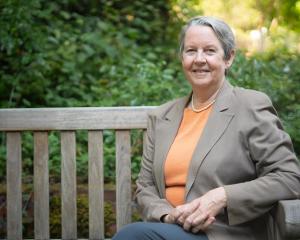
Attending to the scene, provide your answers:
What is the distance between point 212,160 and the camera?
2.84m

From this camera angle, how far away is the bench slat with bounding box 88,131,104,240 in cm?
348

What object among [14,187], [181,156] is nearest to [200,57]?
[181,156]

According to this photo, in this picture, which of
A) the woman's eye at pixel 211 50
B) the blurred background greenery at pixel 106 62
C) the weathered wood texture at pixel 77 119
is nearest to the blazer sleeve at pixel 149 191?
the weathered wood texture at pixel 77 119

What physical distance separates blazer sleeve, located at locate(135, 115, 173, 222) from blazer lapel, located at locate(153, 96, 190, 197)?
0.14 feet

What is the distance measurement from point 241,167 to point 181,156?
0.30 metres

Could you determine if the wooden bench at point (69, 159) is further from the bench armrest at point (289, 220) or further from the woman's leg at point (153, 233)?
the bench armrest at point (289, 220)

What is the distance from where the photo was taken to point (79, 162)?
172 inches

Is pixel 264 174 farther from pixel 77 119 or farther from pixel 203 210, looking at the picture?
pixel 77 119

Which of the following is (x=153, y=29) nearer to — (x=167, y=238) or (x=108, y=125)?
(x=108, y=125)

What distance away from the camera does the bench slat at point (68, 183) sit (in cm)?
349

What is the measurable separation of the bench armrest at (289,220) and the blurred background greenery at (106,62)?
123 cm

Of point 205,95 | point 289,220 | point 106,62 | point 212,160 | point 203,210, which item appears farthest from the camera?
point 106,62

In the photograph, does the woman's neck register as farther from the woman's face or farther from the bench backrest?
the bench backrest

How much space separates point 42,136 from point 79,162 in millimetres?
901
